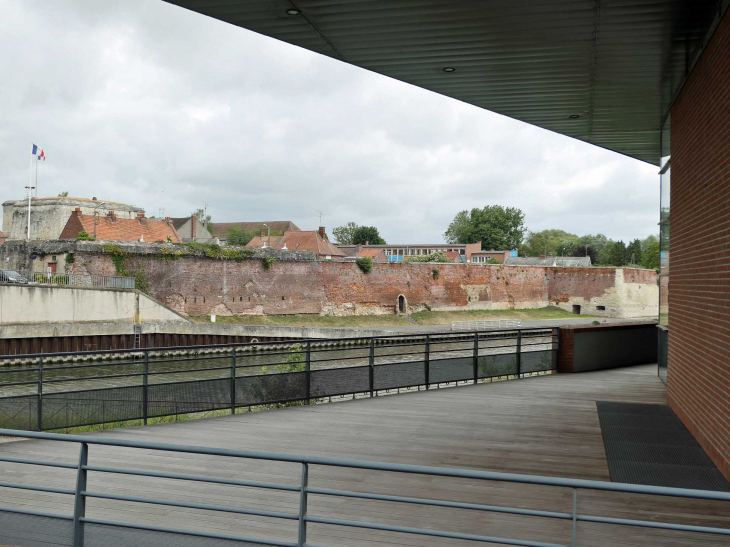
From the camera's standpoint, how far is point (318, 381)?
8.98m

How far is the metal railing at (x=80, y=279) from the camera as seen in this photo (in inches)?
1248

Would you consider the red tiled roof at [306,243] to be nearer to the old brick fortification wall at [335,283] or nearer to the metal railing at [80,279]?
the old brick fortification wall at [335,283]

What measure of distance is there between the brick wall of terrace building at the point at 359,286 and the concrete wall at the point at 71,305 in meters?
4.10

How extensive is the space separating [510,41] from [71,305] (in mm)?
27448

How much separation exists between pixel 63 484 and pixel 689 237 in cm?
696

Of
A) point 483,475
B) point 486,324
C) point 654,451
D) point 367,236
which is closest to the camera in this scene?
point 483,475

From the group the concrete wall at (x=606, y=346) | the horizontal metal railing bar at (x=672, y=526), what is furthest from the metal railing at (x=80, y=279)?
the horizontal metal railing bar at (x=672, y=526)

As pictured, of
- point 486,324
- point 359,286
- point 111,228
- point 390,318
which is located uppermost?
point 111,228

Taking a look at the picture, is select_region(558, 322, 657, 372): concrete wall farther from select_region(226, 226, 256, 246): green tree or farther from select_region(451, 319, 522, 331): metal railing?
select_region(226, 226, 256, 246): green tree

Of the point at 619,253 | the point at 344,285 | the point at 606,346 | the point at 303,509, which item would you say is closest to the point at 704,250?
the point at 303,509

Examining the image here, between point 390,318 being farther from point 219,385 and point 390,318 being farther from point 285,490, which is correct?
point 285,490

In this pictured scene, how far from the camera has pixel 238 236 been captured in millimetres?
96125

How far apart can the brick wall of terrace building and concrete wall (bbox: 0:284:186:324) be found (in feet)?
13.4

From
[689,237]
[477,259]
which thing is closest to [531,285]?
[477,259]
